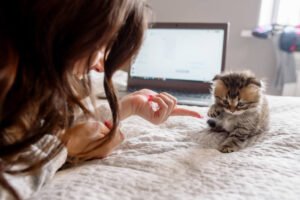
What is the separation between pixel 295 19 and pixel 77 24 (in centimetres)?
183

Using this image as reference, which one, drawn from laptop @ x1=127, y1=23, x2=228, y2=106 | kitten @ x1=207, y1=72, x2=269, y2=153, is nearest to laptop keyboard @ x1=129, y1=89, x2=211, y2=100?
laptop @ x1=127, y1=23, x2=228, y2=106

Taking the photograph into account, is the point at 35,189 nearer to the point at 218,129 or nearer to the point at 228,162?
the point at 228,162

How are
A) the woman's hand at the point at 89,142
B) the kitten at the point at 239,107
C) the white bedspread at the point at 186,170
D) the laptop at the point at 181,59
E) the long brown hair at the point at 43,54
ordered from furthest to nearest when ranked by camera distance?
the laptop at the point at 181,59
the kitten at the point at 239,107
the woman's hand at the point at 89,142
the white bedspread at the point at 186,170
the long brown hair at the point at 43,54

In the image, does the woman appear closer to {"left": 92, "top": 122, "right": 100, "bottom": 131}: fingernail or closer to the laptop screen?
{"left": 92, "top": 122, "right": 100, "bottom": 131}: fingernail

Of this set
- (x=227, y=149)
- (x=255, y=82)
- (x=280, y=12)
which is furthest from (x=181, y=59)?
(x=227, y=149)

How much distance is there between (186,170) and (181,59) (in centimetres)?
103

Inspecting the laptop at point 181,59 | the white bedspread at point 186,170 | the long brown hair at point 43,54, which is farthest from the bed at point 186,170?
the laptop at point 181,59

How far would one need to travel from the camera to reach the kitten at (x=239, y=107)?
0.84 meters

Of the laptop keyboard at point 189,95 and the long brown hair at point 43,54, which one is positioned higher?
the long brown hair at point 43,54

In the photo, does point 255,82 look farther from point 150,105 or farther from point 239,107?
point 150,105

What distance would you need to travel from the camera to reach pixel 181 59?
157 centimetres

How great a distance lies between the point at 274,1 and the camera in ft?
6.53

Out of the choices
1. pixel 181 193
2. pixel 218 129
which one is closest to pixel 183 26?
pixel 218 129

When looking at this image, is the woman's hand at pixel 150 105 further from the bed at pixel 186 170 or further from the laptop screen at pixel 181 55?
the laptop screen at pixel 181 55
